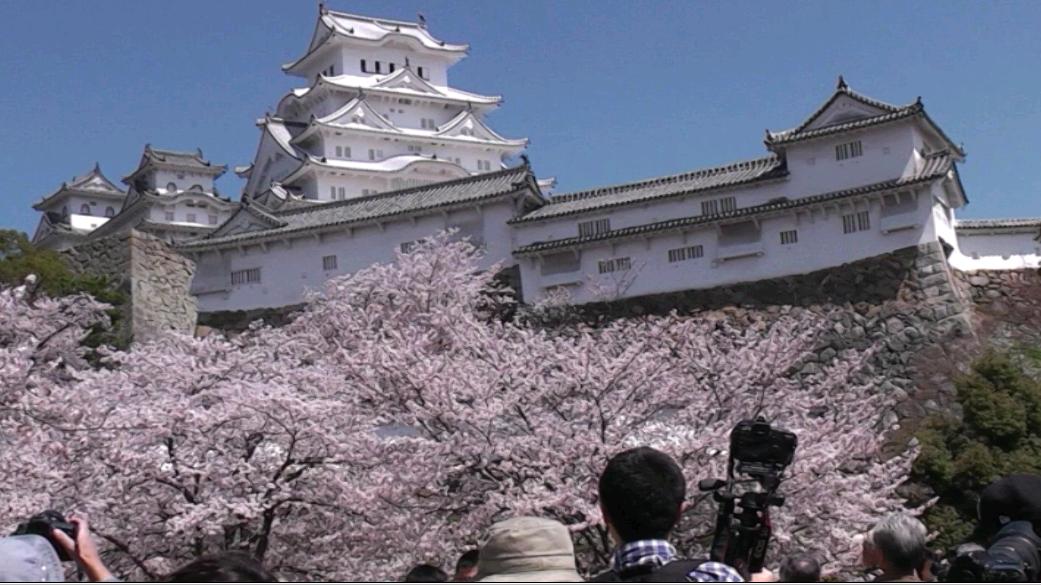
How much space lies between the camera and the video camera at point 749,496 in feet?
12.0

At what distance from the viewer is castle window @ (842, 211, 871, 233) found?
21.1m

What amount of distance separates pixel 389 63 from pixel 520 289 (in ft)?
72.6

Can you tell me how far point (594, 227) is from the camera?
2316cm

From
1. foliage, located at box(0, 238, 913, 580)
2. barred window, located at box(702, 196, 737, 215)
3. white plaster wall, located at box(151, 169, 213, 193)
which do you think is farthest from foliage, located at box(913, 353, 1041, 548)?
white plaster wall, located at box(151, 169, 213, 193)

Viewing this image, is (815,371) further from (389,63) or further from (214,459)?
(389,63)

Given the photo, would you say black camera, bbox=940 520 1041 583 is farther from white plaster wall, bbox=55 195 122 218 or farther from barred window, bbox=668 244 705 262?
white plaster wall, bbox=55 195 122 218

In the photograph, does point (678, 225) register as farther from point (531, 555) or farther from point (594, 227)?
point (531, 555)

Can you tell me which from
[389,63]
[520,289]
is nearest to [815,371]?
[520,289]

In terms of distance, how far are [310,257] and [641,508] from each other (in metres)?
22.7

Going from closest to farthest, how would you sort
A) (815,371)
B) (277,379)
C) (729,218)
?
1. (277,379)
2. (815,371)
3. (729,218)

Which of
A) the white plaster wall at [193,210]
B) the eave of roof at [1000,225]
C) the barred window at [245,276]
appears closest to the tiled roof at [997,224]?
the eave of roof at [1000,225]

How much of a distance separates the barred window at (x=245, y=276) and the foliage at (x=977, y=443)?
1543 cm

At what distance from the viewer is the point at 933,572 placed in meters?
4.80

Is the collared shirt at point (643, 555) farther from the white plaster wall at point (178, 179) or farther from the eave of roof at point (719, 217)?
the white plaster wall at point (178, 179)
